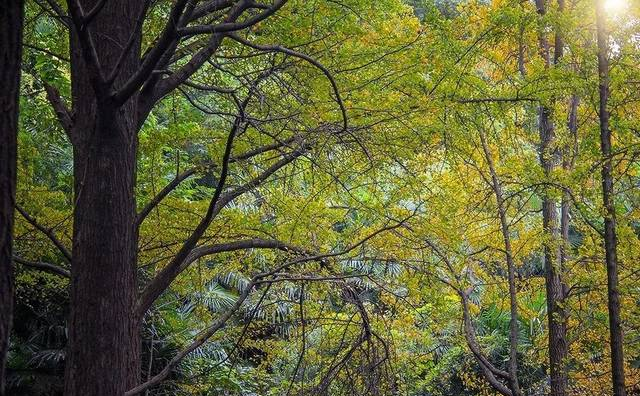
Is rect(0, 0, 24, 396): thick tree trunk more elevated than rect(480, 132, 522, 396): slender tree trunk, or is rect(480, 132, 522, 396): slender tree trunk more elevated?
rect(480, 132, 522, 396): slender tree trunk

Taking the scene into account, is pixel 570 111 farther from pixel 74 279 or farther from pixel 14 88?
pixel 14 88

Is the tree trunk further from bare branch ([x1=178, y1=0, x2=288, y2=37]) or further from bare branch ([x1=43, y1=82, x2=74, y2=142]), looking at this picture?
bare branch ([x1=178, y1=0, x2=288, y2=37])

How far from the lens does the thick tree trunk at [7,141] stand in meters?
2.00

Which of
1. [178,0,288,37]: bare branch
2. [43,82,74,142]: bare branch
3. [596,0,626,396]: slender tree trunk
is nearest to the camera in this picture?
[178,0,288,37]: bare branch

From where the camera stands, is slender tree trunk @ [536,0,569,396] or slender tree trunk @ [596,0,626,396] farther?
slender tree trunk @ [536,0,569,396]

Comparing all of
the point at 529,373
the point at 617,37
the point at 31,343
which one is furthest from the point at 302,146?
the point at 529,373

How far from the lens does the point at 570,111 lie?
28.3 feet

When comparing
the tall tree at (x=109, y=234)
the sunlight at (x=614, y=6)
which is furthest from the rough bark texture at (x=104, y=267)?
the sunlight at (x=614, y=6)

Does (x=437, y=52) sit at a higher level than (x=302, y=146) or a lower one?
higher

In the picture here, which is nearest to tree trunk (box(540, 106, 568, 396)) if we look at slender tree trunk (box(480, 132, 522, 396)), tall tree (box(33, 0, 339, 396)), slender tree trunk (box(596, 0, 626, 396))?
slender tree trunk (box(480, 132, 522, 396))

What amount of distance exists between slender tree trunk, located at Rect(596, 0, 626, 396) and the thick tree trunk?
4.18 metres

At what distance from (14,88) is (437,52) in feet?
11.9

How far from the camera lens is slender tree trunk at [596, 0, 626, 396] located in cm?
501

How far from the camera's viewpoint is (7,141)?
6.64 feet
